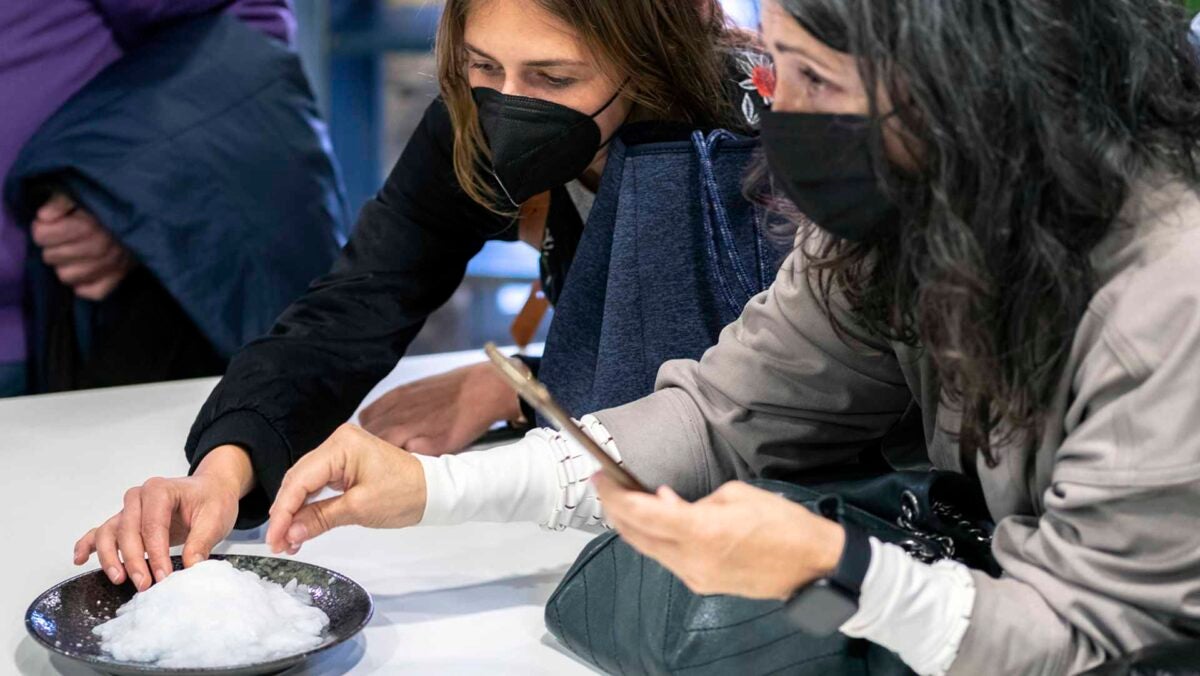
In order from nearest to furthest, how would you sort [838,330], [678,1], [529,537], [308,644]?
[308,644] → [838,330] → [529,537] → [678,1]

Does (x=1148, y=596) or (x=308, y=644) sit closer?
(x=1148, y=596)

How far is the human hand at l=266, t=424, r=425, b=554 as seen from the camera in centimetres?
122

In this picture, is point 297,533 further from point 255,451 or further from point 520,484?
point 255,451

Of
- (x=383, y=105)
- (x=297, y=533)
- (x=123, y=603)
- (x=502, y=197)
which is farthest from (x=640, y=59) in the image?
(x=383, y=105)

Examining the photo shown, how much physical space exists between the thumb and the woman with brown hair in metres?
0.16

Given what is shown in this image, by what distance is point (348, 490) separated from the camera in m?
1.25

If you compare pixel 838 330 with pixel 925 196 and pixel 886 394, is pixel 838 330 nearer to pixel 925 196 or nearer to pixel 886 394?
pixel 886 394

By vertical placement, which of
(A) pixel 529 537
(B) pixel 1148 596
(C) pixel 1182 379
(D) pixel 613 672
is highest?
(C) pixel 1182 379

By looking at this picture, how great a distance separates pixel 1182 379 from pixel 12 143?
1667 mm

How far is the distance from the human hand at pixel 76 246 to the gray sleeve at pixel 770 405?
1.04 m

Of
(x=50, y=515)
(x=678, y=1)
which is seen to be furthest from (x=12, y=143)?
(x=678, y=1)

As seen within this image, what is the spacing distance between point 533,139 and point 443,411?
1.42ft

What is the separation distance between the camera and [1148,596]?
3.17 feet

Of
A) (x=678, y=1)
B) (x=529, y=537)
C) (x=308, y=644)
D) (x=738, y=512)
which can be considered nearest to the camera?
(x=738, y=512)
